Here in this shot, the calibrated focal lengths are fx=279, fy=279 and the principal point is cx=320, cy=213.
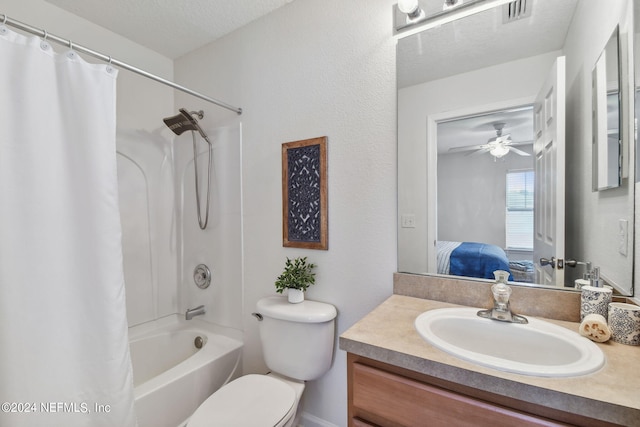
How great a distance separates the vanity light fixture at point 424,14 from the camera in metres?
1.19

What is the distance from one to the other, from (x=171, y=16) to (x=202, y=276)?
1.76 meters

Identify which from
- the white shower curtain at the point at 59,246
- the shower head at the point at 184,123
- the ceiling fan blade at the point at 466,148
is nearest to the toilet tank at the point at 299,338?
the white shower curtain at the point at 59,246

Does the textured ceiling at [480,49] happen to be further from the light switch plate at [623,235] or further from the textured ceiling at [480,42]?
the light switch plate at [623,235]

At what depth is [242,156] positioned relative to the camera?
1.87m

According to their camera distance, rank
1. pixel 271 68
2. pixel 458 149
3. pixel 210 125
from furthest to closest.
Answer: pixel 210 125 → pixel 271 68 → pixel 458 149

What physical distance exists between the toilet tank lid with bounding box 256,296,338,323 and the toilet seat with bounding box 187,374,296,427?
12.4 inches

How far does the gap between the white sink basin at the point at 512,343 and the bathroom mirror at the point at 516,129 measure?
0.77 ft

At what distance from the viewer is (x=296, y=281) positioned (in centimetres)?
152

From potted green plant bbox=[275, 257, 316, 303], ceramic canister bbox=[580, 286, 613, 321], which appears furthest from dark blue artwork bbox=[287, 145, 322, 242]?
ceramic canister bbox=[580, 286, 613, 321]

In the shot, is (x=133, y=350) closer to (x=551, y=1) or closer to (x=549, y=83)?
(x=549, y=83)

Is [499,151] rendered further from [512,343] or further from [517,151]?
[512,343]

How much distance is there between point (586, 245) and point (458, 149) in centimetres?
57

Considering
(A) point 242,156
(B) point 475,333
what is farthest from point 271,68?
(B) point 475,333

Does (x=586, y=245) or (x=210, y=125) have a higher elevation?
(x=210, y=125)
